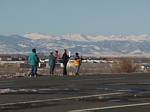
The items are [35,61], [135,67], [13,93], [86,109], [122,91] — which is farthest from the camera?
[135,67]

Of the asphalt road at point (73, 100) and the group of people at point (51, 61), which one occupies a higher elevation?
the group of people at point (51, 61)

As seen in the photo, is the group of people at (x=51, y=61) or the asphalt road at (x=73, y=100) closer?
the asphalt road at (x=73, y=100)

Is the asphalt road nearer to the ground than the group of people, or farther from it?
nearer to the ground

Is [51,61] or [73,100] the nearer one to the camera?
[73,100]

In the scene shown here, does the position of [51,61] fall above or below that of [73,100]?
above

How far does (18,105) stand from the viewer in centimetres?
1720

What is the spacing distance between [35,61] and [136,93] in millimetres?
15962

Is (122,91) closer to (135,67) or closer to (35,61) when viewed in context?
(35,61)

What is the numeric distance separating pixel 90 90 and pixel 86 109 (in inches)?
262

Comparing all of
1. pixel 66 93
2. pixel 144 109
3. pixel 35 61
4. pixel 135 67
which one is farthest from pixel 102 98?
pixel 135 67

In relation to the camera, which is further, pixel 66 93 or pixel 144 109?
pixel 66 93

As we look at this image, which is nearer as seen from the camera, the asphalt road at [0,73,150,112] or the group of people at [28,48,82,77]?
the asphalt road at [0,73,150,112]

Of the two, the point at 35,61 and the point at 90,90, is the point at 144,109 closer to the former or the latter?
the point at 90,90

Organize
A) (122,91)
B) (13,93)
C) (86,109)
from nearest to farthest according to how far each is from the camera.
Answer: (86,109) → (13,93) → (122,91)
